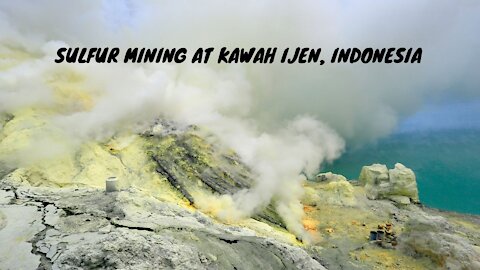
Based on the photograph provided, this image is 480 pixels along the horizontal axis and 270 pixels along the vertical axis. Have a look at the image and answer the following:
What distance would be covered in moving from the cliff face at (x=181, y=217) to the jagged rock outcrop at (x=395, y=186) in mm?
92

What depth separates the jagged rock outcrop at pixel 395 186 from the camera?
35812 millimetres

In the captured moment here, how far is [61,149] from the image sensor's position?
22875 millimetres

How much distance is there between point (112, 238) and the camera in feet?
30.9

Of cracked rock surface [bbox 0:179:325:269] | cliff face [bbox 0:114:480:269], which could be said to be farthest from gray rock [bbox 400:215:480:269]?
cracked rock surface [bbox 0:179:325:269]

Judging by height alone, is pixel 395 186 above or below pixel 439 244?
above

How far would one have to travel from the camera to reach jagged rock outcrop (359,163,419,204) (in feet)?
117

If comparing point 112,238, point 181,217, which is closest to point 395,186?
point 181,217

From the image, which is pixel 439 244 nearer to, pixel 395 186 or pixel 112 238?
pixel 395 186

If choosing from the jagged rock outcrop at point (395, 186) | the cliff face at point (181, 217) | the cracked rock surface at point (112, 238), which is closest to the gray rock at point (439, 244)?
the cliff face at point (181, 217)

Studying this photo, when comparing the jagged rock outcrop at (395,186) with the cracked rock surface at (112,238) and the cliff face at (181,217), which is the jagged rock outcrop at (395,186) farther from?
the cracked rock surface at (112,238)

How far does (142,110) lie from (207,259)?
2125cm

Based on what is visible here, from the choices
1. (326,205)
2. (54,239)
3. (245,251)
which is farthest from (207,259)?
(326,205)

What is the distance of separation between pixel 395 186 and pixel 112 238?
3165cm

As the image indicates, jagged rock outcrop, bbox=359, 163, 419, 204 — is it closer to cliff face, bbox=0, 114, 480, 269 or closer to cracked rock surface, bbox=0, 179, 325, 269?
cliff face, bbox=0, 114, 480, 269
